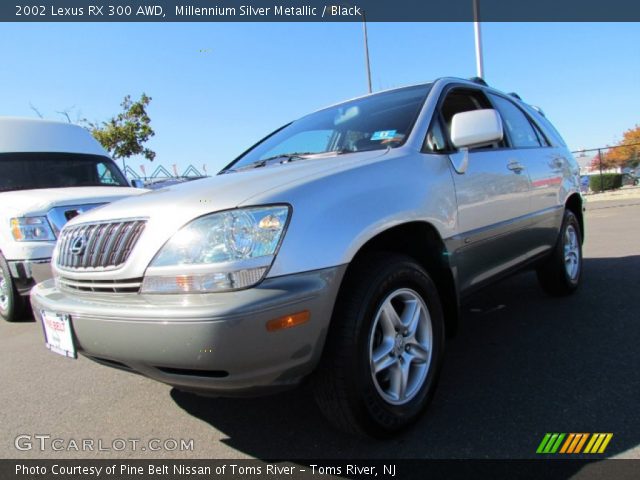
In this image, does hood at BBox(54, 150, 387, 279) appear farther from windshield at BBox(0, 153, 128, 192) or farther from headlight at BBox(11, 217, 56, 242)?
windshield at BBox(0, 153, 128, 192)

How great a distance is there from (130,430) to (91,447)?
198mm

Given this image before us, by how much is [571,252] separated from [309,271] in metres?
3.56

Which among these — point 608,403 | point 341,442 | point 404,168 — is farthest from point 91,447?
point 608,403

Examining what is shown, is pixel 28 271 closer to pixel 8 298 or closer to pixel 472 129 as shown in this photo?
pixel 8 298

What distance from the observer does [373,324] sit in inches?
82.7

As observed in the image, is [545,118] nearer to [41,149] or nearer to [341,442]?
[341,442]

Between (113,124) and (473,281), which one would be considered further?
(113,124)

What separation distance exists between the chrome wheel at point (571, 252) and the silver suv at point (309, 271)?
1674 mm

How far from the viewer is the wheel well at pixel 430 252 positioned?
2.52 m

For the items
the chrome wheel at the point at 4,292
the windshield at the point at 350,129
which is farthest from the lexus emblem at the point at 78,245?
the chrome wheel at the point at 4,292

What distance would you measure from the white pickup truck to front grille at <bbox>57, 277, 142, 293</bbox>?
7.70 ft

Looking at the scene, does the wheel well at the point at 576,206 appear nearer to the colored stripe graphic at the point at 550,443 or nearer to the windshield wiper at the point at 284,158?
the windshield wiper at the point at 284,158

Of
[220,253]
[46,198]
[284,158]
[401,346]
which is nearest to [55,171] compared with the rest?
[46,198]

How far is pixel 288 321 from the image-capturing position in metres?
1.81
